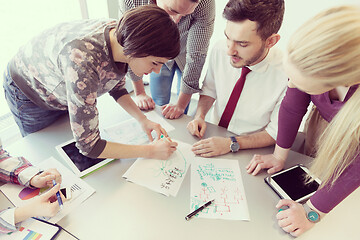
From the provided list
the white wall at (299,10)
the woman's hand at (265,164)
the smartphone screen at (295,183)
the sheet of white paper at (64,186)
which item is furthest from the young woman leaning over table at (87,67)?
the white wall at (299,10)

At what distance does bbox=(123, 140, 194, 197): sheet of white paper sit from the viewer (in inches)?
33.1

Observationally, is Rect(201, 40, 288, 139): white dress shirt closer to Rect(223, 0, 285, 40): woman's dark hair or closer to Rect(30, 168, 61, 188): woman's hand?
Rect(223, 0, 285, 40): woman's dark hair

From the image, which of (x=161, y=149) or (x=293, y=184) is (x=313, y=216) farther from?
(x=161, y=149)

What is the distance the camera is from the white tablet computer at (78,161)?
87cm

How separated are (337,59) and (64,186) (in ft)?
2.84

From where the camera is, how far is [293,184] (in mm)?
861

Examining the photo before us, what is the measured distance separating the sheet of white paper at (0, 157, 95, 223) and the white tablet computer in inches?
1.0

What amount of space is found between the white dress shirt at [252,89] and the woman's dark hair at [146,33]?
Answer: 1.62 feet

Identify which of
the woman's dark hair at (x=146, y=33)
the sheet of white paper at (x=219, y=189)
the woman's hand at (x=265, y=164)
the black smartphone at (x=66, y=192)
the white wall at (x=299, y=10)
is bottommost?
the sheet of white paper at (x=219, y=189)

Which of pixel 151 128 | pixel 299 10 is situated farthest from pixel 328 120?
pixel 299 10

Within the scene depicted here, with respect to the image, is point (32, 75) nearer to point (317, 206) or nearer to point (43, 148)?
point (43, 148)

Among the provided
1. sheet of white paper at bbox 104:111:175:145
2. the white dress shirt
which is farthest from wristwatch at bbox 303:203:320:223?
sheet of white paper at bbox 104:111:175:145

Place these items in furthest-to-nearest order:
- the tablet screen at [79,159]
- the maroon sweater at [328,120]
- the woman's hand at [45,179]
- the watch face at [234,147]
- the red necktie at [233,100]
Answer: the red necktie at [233,100], the watch face at [234,147], the tablet screen at [79,159], the woman's hand at [45,179], the maroon sweater at [328,120]

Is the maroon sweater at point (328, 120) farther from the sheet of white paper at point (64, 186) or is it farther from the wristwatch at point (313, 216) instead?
the sheet of white paper at point (64, 186)
